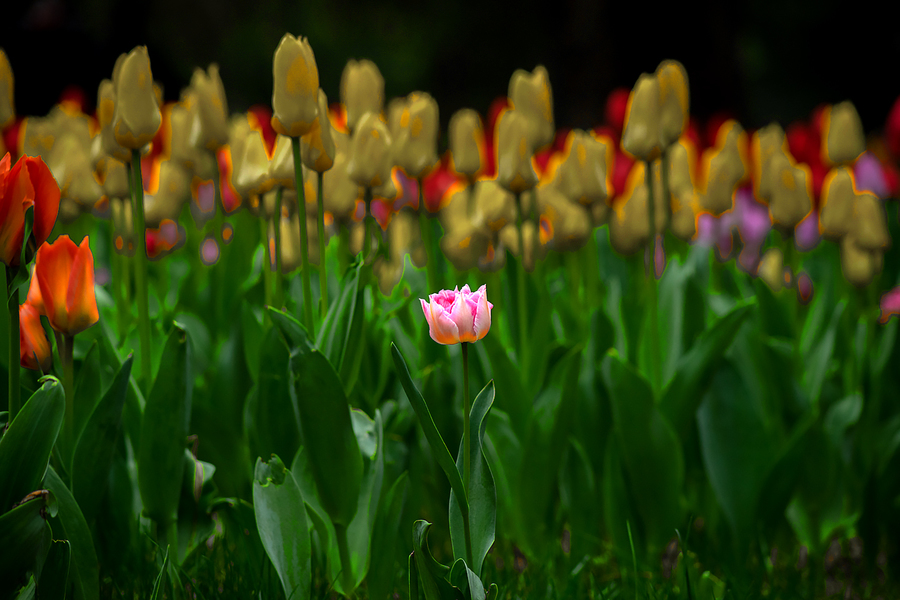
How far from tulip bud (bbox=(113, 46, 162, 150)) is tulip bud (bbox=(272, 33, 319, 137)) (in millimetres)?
272

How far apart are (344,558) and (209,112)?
3.71 feet

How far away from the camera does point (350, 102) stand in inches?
77.4

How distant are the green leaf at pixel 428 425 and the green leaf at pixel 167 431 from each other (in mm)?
520

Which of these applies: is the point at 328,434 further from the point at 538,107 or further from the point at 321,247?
the point at 538,107

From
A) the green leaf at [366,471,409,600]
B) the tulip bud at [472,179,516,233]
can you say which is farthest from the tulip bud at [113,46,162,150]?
the tulip bud at [472,179,516,233]

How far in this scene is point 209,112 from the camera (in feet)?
6.18

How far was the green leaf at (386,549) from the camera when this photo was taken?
136 cm

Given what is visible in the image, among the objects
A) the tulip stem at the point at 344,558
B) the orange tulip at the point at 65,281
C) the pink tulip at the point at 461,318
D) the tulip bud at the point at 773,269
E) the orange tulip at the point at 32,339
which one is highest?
the orange tulip at the point at 65,281

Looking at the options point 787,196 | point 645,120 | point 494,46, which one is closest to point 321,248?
point 645,120

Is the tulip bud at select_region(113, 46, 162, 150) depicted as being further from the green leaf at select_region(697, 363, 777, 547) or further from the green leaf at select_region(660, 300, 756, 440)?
the green leaf at select_region(697, 363, 777, 547)

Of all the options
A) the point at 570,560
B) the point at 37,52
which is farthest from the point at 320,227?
the point at 37,52

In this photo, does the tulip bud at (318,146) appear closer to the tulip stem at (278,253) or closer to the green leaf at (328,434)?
the tulip stem at (278,253)

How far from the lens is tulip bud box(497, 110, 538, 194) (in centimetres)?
173

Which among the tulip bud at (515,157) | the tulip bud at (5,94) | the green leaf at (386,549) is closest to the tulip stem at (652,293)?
the tulip bud at (515,157)
